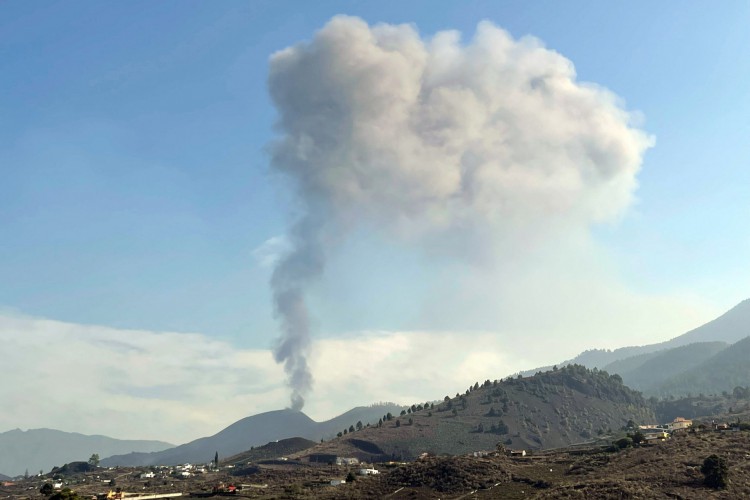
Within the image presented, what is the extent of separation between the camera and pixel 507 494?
125 m

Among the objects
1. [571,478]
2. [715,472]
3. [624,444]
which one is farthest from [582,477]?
[624,444]

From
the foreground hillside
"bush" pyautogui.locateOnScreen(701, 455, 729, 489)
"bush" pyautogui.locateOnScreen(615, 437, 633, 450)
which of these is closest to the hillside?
the foreground hillside

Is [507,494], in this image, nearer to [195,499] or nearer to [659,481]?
[659,481]

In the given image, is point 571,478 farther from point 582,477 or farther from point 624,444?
point 624,444

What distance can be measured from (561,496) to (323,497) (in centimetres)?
5634

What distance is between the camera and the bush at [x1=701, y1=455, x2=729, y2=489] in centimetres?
11112

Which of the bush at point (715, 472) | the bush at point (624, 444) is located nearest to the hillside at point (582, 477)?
the bush at point (715, 472)

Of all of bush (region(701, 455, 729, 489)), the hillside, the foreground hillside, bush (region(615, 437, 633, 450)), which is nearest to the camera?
the hillside

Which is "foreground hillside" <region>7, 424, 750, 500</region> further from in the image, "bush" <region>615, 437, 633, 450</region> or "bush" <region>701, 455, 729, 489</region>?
"bush" <region>615, 437, 633, 450</region>

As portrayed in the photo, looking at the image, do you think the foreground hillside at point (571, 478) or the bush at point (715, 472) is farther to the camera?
the bush at point (715, 472)

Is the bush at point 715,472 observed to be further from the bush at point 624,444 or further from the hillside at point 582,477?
the bush at point 624,444

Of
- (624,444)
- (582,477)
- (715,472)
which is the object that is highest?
(624,444)

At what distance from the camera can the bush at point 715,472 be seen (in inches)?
4375

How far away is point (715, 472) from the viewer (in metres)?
113
